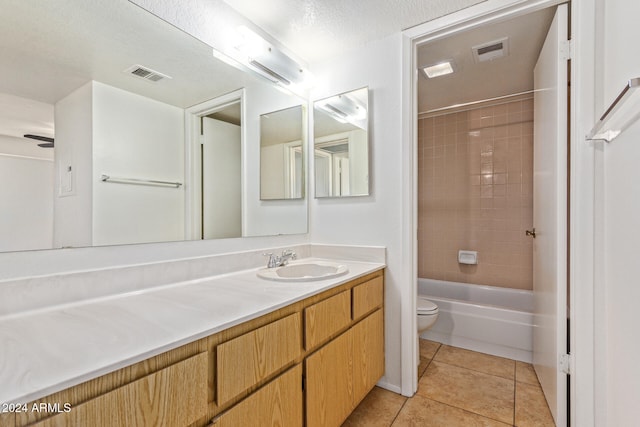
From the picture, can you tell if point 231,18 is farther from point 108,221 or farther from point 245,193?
point 108,221

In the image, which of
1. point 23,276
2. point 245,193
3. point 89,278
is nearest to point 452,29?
point 245,193

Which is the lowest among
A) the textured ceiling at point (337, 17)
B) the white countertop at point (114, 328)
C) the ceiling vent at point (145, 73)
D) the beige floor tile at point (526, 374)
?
Answer: the beige floor tile at point (526, 374)

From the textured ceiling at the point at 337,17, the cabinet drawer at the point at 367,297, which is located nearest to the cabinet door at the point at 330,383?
the cabinet drawer at the point at 367,297

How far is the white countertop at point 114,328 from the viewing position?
0.59 meters

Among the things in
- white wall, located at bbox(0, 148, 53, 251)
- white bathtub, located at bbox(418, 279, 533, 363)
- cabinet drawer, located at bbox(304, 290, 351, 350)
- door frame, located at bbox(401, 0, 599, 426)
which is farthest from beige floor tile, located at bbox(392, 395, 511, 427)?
white wall, located at bbox(0, 148, 53, 251)

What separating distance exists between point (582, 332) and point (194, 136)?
6.65 ft

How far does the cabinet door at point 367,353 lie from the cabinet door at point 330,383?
0.18ft

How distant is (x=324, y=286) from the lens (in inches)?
50.5

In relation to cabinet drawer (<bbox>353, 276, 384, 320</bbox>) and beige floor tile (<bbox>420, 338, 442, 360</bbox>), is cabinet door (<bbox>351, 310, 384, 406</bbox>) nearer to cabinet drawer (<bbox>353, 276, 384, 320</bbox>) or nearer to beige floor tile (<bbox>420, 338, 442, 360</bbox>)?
cabinet drawer (<bbox>353, 276, 384, 320</bbox>)

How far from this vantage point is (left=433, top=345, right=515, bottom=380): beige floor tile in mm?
2064

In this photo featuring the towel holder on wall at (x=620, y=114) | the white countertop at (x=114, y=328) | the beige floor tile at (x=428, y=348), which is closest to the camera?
the white countertop at (x=114, y=328)

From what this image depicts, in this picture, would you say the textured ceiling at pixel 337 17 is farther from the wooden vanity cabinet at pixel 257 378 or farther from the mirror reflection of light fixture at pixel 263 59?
the wooden vanity cabinet at pixel 257 378

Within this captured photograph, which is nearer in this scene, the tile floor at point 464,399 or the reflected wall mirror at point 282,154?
the tile floor at point 464,399

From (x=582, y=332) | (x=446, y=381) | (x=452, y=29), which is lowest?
(x=446, y=381)
